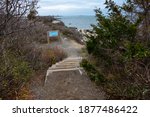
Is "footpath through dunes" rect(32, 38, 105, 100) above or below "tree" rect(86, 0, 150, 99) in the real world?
below

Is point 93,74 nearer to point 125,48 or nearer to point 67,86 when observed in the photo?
point 67,86

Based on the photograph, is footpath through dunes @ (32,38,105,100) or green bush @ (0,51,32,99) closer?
green bush @ (0,51,32,99)

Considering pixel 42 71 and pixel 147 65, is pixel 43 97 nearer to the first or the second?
pixel 147 65

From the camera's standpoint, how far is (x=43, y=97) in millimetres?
8508

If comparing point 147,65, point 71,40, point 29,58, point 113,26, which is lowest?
point 71,40

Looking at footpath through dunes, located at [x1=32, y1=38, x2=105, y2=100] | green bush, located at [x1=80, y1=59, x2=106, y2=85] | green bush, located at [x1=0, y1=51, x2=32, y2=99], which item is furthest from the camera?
green bush, located at [x1=80, y1=59, x2=106, y2=85]

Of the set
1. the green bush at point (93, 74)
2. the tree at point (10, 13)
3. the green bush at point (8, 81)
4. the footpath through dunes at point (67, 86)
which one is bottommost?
the footpath through dunes at point (67, 86)

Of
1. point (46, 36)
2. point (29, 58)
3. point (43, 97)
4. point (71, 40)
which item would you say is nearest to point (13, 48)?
point (29, 58)

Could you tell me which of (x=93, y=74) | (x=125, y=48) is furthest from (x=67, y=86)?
(x=125, y=48)

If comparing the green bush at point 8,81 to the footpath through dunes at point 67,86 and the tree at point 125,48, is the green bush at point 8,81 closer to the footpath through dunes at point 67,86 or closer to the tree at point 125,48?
the footpath through dunes at point 67,86

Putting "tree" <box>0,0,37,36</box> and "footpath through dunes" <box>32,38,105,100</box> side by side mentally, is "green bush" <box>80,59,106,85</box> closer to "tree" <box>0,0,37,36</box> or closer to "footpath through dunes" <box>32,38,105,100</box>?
"footpath through dunes" <box>32,38,105,100</box>

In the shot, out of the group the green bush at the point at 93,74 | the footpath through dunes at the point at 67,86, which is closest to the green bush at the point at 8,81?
the footpath through dunes at the point at 67,86

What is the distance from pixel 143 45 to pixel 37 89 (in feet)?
11.0

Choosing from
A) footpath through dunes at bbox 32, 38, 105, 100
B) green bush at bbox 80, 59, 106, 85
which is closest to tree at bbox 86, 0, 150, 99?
green bush at bbox 80, 59, 106, 85
